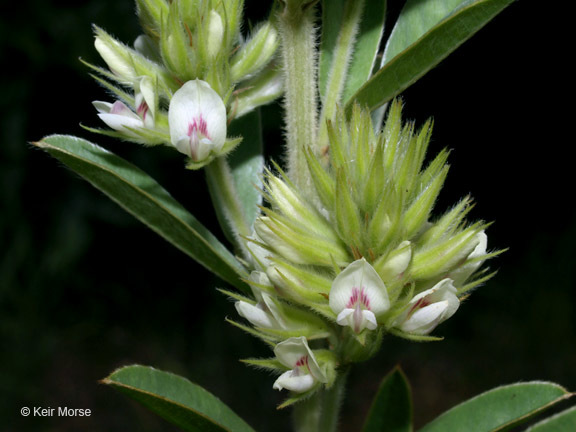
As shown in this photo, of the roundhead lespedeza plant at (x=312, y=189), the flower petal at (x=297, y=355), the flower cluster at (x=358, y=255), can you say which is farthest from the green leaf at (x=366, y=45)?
the flower petal at (x=297, y=355)

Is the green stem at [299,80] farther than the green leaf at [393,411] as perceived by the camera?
No

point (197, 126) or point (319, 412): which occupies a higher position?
point (197, 126)

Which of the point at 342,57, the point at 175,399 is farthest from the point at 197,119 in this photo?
the point at 175,399

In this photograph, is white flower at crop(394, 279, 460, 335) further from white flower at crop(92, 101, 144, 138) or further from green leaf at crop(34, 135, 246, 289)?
white flower at crop(92, 101, 144, 138)

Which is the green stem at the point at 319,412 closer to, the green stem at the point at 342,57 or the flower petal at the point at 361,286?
the flower petal at the point at 361,286

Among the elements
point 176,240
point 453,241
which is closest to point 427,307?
point 453,241

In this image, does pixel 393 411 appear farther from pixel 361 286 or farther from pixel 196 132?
pixel 196 132
